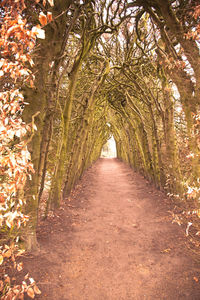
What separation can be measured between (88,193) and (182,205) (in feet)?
15.1

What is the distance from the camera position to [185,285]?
316 centimetres

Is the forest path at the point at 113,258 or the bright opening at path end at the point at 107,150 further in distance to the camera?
the bright opening at path end at the point at 107,150

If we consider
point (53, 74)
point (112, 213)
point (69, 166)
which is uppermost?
point (53, 74)

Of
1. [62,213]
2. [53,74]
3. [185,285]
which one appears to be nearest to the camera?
[185,285]

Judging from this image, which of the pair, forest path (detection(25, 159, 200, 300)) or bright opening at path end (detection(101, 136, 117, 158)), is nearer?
forest path (detection(25, 159, 200, 300))

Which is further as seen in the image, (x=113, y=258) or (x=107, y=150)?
(x=107, y=150)

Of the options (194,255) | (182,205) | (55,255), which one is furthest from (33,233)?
(182,205)

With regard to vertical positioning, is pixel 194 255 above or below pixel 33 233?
below

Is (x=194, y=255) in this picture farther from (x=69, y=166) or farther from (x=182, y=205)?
(x=69, y=166)

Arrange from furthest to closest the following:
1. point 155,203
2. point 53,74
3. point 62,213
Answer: point 155,203 → point 62,213 → point 53,74

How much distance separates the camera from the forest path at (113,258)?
316cm

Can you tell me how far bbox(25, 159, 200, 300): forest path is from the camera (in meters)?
3.16

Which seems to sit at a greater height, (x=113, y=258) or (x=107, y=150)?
(x=107, y=150)

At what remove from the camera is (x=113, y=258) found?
4.17 meters
